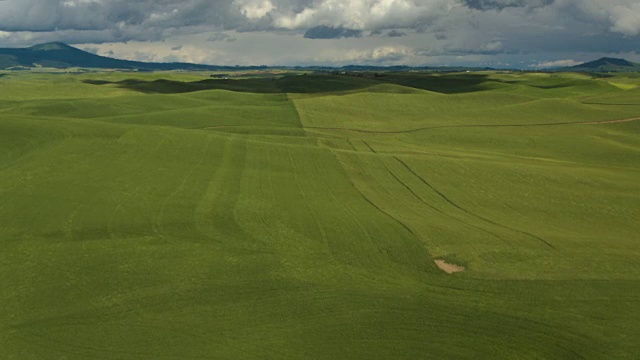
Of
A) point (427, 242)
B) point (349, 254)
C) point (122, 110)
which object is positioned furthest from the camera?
point (122, 110)

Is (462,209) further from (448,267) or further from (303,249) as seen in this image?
(303,249)

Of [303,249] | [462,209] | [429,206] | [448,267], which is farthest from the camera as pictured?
[429,206]

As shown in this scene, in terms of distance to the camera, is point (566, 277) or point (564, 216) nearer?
point (566, 277)

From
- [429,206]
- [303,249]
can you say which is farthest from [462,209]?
[303,249]

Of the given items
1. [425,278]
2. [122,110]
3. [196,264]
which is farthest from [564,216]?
[122,110]

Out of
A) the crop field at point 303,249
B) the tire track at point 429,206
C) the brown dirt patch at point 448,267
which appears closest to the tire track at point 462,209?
the crop field at point 303,249

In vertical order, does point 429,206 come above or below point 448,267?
above

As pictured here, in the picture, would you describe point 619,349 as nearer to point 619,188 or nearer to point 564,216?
point 564,216
